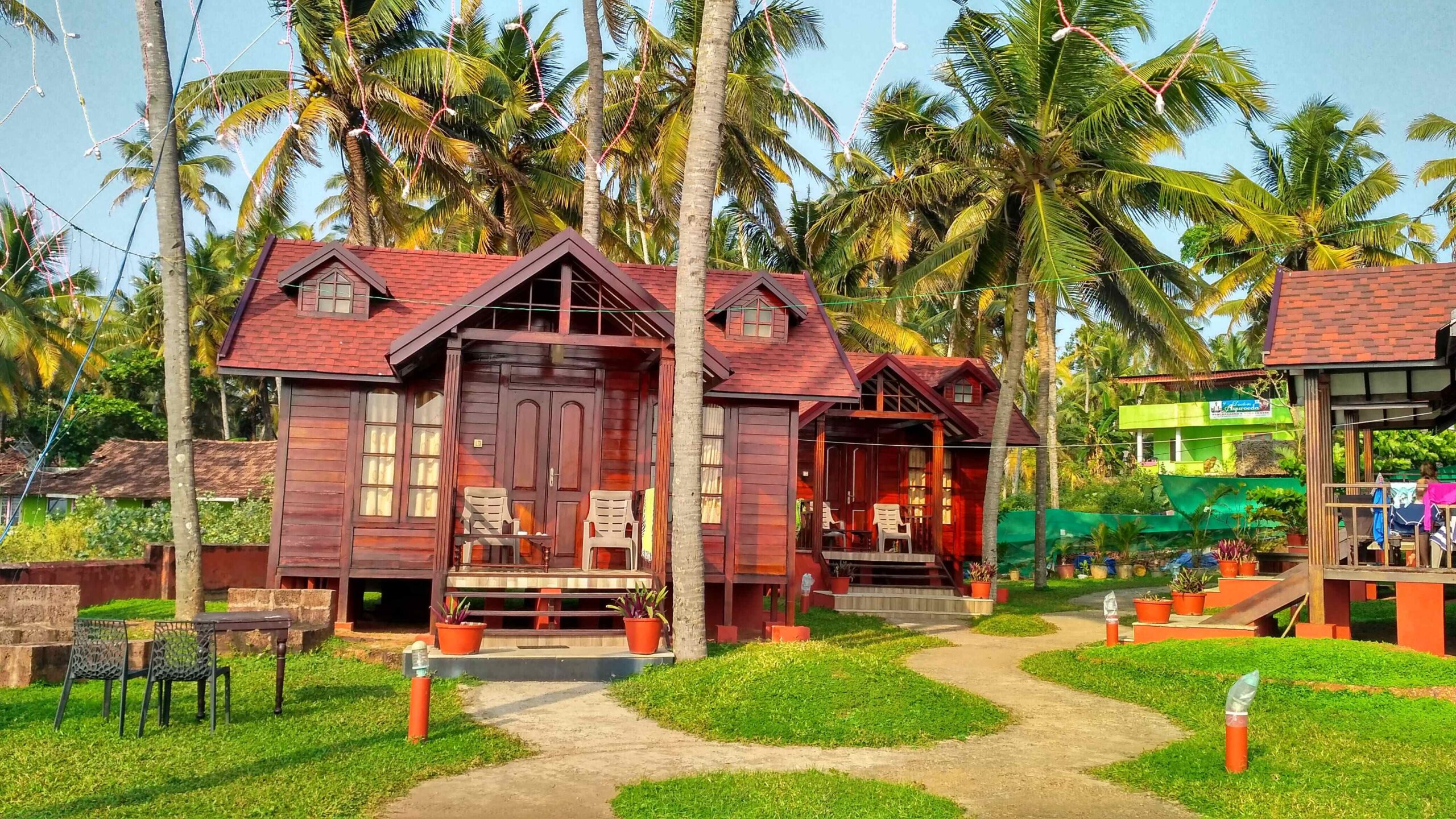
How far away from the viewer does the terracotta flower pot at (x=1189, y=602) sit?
1647 cm

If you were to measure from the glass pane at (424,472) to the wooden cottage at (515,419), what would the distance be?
0.03 metres

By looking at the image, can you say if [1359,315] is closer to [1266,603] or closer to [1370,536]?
[1370,536]

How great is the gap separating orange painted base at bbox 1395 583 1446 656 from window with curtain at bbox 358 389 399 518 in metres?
12.8

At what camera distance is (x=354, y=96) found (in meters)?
22.8

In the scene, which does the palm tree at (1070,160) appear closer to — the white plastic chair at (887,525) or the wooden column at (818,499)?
the white plastic chair at (887,525)

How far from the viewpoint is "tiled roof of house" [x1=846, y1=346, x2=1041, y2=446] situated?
83.7 ft

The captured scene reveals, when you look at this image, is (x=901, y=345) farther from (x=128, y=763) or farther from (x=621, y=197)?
(x=128, y=763)

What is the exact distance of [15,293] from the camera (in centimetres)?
3641

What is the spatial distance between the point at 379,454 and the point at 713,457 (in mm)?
4669

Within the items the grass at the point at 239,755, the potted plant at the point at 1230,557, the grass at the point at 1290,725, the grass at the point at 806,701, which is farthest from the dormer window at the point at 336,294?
the potted plant at the point at 1230,557

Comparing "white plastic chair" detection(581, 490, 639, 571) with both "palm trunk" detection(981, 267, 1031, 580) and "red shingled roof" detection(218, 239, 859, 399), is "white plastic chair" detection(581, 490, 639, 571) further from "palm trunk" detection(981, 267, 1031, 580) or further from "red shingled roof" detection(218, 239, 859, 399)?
"palm trunk" detection(981, 267, 1031, 580)

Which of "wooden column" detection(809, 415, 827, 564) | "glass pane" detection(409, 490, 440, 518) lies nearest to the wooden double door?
"glass pane" detection(409, 490, 440, 518)

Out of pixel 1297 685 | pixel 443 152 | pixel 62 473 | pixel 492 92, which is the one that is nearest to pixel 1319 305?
pixel 1297 685

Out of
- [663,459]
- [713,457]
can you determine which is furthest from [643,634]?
[713,457]
